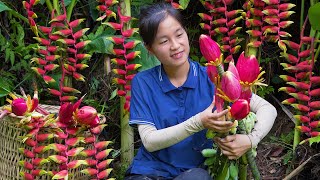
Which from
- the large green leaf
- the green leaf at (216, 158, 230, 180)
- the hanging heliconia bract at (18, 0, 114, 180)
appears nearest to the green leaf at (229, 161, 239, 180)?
the green leaf at (216, 158, 230, 180)

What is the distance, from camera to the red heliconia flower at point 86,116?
191cm

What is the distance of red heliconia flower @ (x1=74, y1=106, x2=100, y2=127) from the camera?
75.0 inches

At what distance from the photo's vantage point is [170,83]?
1.87m

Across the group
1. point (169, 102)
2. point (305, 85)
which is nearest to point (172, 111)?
point (169, 102)

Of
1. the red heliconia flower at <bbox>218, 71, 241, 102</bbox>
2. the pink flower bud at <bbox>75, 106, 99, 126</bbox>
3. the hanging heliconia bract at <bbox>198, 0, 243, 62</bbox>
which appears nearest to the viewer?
the red heliconia flower at <bbox>218, 71, 241, 102</bbox>

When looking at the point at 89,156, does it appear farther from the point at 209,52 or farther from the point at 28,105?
the point at 209,52

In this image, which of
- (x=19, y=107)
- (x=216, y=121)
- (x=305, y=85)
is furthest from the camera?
(x=305, y=85)

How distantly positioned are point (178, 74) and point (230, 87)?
0.53 m

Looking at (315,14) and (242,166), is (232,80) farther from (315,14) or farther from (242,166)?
(315,14)

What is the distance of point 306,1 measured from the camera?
2727 millimetres

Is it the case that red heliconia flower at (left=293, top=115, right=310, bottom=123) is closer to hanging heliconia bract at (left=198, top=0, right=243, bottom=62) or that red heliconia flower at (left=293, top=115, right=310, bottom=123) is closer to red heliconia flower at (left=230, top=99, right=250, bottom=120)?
hanging heliconia bract at (left=198, top=0, right=243, bottom=62)

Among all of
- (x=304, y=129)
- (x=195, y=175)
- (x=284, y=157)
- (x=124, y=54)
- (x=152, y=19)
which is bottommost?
(x=284, y=157)

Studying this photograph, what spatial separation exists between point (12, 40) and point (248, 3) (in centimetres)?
115

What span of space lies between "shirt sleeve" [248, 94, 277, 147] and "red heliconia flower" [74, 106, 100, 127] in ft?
1.77
